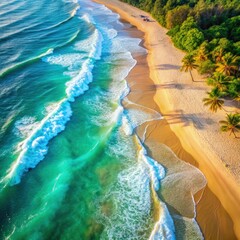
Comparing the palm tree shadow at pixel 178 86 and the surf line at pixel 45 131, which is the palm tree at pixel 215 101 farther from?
the surf line at pixel 45 131

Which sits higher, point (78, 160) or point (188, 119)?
point (78, 160)

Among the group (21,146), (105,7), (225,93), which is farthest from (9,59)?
(105,7)

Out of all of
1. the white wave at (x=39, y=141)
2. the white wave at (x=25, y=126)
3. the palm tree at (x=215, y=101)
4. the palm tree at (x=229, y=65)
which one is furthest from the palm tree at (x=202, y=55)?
the white wave at (x=25, y=126)

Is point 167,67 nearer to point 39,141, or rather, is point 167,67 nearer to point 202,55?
point 202,55

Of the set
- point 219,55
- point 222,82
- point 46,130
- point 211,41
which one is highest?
point 219,55

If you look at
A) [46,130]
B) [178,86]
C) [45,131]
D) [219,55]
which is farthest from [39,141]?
[219,55]

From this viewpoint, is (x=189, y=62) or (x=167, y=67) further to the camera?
(x=167, y=67)
